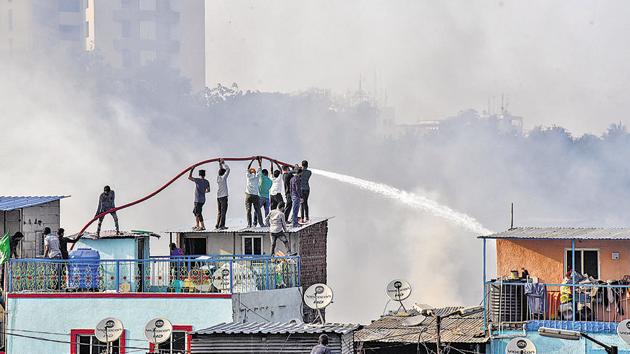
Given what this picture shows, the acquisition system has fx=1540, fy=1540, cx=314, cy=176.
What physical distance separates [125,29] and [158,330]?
292 feet

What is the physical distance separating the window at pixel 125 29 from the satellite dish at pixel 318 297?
84579mm

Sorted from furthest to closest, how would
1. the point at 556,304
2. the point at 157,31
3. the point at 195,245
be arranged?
the point at 157,31
the point at 195,245
the point at 556,304

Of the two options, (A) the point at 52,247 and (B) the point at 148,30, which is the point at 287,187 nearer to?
(A) the point at 52,247

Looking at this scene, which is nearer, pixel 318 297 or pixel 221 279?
pixel 221 279

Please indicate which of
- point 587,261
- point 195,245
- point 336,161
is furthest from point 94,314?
point 336,161

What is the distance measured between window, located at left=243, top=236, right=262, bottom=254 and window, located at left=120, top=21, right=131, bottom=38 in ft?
261

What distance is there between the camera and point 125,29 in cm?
11800

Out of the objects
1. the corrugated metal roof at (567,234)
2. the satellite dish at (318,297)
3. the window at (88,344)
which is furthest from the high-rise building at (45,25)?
the corrugated metal roof at (567,234)

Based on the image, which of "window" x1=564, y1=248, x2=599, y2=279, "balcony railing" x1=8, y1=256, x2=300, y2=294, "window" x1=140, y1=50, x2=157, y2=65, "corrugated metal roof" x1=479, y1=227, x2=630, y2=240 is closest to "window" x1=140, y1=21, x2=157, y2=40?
"window" x1=140, y1=50, x2=157, y2=65

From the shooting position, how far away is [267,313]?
3566 cm

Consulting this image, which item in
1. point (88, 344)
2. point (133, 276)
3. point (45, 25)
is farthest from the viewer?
point (45, 25)

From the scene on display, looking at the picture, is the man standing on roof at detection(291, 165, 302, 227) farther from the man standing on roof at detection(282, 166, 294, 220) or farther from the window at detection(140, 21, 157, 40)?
the window at detection(140, 21, 157, 40)

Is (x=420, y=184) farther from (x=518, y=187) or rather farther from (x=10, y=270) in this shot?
(x=10, y=270)

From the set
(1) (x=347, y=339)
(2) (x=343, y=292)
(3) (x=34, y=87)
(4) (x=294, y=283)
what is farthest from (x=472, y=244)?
(1) (x=347, y=339)
